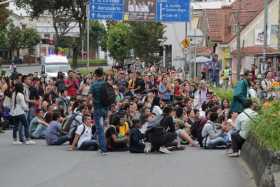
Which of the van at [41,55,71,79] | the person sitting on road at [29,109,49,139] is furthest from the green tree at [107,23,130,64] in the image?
the person sitting on road at [29,109,49,139]

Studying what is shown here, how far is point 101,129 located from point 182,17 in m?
29.7

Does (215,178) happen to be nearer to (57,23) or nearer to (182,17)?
(182,17)

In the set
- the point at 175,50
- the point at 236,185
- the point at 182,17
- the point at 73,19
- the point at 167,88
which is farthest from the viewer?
the point at 175,50

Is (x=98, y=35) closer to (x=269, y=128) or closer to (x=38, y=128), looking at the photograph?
(x=38, y=128)

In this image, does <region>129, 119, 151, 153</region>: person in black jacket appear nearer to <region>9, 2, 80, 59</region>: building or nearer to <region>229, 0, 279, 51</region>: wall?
<region>229, 0, 279, 51</region>: wall

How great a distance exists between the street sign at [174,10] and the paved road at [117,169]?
2806cm

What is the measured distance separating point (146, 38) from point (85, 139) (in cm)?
5321

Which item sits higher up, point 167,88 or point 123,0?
point 123,0

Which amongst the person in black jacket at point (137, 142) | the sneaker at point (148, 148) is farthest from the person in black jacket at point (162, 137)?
the person in black jacket at point (137, 142)

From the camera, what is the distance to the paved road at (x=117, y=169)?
12547mm

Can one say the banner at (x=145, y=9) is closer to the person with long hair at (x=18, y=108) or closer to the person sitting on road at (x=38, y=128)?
the person sitting on road at (x=38, y=128)

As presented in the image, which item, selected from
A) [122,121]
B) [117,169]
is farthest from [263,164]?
[122,121]

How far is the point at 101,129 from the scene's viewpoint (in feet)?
54.8

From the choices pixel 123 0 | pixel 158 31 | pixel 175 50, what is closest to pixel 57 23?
pixel 158 31
